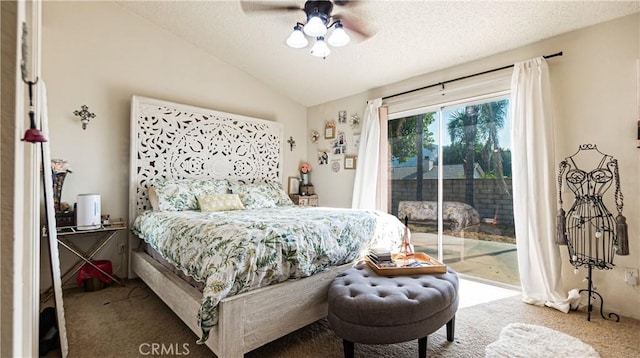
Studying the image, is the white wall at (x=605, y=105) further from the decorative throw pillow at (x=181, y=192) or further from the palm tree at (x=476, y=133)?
the decorative throw pillow at (x=181, y=192)

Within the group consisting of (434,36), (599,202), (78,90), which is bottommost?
(599,202)

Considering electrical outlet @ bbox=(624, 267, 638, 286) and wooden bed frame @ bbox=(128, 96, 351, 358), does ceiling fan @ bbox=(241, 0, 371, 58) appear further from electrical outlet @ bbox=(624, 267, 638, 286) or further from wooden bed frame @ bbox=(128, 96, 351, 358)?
electrical outlet @ bbox=(624, 267, 638, 286)

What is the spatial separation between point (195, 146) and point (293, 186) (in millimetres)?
1670

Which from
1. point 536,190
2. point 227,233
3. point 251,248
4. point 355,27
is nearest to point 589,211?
point 536,190

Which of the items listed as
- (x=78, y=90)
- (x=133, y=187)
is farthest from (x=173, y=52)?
(x=133, y=187)

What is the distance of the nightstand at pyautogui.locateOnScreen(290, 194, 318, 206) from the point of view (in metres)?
4.56

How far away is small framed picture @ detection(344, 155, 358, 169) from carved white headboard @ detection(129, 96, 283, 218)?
100cm

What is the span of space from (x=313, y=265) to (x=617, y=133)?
2689 millimetres

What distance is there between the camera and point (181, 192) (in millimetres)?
3189

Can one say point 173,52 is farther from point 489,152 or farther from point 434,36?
point 489,152

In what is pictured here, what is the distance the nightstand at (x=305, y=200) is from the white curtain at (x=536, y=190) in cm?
271

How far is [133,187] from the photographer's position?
320 cm

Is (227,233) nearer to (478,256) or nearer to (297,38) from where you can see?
(297,38)

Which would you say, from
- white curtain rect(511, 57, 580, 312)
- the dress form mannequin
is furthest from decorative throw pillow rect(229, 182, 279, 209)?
the dress form mannequin
